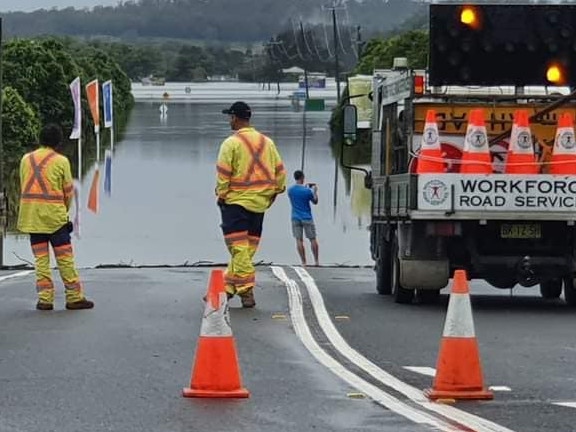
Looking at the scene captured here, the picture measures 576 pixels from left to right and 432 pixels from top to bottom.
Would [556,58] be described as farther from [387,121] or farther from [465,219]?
[465,219]

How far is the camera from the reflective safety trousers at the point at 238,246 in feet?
44.7

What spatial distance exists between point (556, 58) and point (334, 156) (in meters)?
43.2

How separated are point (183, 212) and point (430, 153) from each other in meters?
24.4

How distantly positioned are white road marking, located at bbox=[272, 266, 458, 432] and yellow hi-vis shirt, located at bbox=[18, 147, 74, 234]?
2423mm

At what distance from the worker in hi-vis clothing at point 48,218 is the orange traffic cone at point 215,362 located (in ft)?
16.4

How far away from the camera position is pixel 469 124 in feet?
48.9

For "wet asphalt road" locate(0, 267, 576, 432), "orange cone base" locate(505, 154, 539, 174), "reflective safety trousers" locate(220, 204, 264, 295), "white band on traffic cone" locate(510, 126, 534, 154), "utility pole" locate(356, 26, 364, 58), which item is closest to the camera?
"wet asphalt road" locate(0, 267, 576, 432)

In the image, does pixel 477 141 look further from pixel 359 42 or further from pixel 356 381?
pixel 359 42

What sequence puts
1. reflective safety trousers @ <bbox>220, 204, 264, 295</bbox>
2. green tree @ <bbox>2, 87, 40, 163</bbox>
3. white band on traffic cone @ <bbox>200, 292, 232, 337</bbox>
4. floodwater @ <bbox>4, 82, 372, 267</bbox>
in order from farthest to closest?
green tree @ <bbox>2, 87, 40, 163</bbox> < floodwater @ <bbox>4, 82, 372, 267</bbox> < reflective safety trousers @ <bbox>220, 204, 264, 295</bbox> < white band on traffic cone @ <bbox>200, 292, 232, 337</bbox>

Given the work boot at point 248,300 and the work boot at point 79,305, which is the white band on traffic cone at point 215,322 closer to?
the work boot at point 248,300

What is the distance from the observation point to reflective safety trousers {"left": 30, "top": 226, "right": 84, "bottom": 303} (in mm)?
13828

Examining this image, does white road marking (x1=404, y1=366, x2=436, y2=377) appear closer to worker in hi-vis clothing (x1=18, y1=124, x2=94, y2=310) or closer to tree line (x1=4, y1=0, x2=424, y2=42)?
worker in hi-vis clothing (x1=18, y1=124, x2=94, y2=310)

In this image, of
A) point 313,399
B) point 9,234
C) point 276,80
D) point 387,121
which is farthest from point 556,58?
point 276,80

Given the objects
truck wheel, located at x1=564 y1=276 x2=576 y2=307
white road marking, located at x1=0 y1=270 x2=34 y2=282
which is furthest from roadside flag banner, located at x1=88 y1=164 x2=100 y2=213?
truck wheel, located at x1=564 y1=276 x2=576 y2=307
